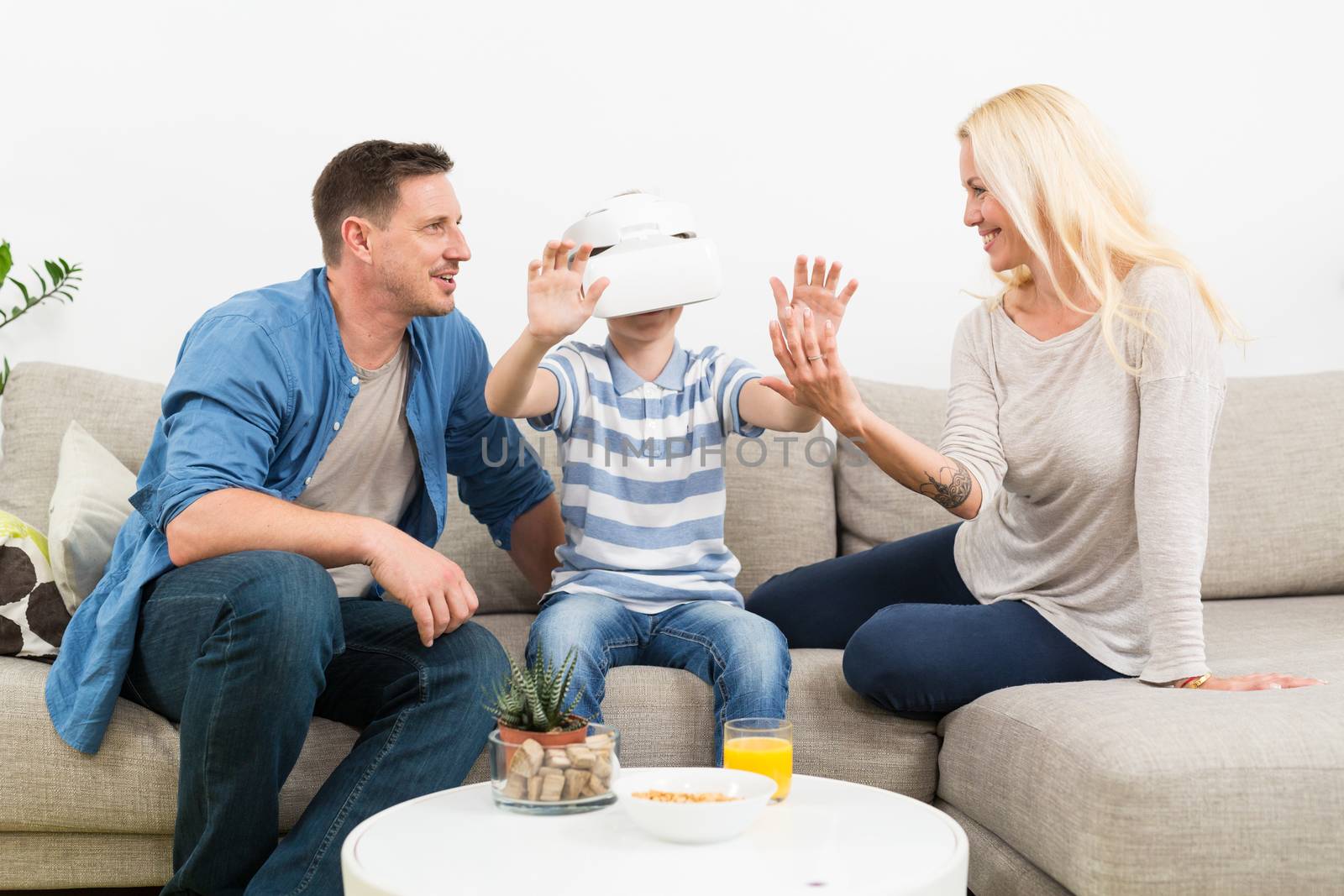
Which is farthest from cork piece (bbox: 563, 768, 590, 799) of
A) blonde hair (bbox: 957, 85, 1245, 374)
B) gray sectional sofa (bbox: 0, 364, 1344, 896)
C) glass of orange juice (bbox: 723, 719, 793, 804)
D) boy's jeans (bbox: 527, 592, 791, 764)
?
blonde hair (bbox: 957, 85, 1245, 374)

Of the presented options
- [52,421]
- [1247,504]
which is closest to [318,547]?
[52,421]

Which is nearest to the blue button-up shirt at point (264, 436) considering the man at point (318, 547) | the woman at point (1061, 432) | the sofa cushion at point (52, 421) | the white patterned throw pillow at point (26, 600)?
the man at point (318, 547)

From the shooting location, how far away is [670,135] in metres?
2.45

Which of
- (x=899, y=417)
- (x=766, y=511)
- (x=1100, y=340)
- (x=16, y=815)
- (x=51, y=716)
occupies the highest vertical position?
(x=1100, y=340)

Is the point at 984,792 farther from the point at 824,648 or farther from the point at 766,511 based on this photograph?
the point at 766,511

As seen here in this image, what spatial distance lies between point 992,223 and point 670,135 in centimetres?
97

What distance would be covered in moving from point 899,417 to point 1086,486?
24.6 inches

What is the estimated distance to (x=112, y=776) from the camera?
1.44m

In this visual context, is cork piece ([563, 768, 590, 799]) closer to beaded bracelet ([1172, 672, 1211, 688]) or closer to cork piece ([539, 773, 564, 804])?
cork piece ([539, 773, 564, 804])

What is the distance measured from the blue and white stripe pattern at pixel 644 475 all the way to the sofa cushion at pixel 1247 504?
1.47 ft

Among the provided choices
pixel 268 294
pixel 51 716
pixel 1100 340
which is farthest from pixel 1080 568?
pixel 51 716

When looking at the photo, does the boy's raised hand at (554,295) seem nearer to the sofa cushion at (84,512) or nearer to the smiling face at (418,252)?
the smiling face at (418,252)

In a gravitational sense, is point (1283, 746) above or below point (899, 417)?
below

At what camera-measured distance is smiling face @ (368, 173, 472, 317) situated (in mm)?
1677
